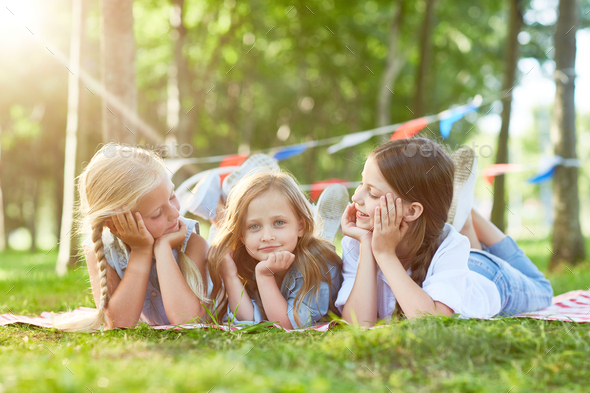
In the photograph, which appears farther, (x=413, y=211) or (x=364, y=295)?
(x=413, y=211)

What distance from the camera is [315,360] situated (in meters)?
1.80

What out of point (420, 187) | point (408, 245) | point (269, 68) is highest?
point (269, 68)

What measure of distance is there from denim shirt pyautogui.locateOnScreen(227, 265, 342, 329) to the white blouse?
0.09m

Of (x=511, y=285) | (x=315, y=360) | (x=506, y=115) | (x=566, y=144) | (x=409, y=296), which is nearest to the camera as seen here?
(x=315, y=360)

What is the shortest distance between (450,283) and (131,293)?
1672 millimetres

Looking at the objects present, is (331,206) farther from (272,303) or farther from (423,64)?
(423,64)

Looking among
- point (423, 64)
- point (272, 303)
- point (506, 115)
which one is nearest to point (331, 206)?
point (272, 303)

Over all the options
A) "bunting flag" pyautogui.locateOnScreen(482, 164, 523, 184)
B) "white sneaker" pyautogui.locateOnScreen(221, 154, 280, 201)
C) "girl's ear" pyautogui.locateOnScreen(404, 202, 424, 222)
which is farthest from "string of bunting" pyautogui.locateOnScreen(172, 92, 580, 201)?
"girl's ear" pyautogui.locateOnScreen(404, 202, 424, 222)

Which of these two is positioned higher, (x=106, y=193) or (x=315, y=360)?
(x=106, y=193)

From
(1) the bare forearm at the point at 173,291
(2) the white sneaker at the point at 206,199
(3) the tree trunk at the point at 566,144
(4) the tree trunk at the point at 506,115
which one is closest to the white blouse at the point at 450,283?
(1) the bare forearm at the point at 173,291

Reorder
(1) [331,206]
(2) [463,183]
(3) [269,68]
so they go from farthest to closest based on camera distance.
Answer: (3) [269,68] → (1) [331,206] → (2) [463,183]

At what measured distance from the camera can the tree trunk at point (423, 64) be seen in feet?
33.3

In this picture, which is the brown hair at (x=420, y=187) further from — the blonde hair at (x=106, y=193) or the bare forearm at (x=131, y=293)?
the bare forearm at (x=131, y=293)

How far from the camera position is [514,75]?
28.4 feet
